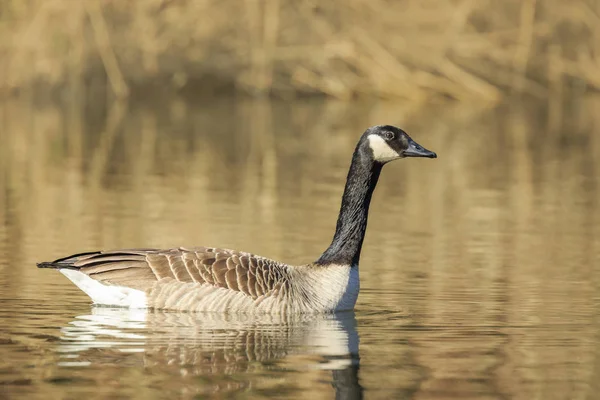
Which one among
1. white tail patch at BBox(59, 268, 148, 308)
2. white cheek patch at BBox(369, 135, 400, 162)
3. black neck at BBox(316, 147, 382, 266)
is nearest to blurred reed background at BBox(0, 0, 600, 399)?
white tail patch at BBox(59, 268, 148, 308)

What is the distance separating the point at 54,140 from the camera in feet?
88.2

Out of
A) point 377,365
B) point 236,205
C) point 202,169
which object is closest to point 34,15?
point 202,169

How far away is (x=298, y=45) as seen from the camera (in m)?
37.0

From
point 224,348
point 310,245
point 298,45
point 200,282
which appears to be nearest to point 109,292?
point 200,282

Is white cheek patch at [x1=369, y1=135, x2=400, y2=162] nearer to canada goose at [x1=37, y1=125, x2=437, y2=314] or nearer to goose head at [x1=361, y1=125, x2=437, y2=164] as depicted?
goose head at [x1=361, y1=125, x2=437, y2=164]

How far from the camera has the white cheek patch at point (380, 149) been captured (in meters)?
12.2

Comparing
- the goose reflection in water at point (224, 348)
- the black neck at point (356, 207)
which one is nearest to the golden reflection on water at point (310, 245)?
the goose reflection in water at point (224, 348)

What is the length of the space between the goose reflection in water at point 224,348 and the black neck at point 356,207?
644 mm

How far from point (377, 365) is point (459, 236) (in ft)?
23.4

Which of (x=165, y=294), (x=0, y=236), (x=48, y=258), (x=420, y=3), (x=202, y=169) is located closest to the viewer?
(x=165, y=294)

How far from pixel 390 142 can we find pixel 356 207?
0.64m

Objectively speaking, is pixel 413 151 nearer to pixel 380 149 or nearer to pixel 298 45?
pixel 380 149

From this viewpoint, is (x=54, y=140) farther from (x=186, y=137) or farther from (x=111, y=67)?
(x=111, y=67)

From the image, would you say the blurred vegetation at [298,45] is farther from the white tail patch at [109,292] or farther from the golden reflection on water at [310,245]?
the white tail patch at [109,292]
